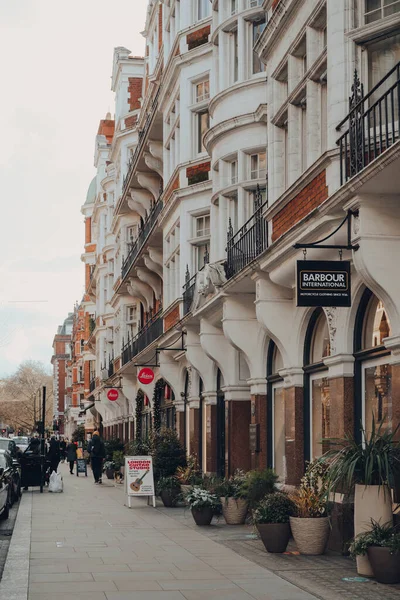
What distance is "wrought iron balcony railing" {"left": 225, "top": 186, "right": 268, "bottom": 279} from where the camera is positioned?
17.4 m

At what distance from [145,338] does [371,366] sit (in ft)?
75.7

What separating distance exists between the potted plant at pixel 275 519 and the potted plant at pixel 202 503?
3626 millimetres

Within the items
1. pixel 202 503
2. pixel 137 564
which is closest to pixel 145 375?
pixel 202 503

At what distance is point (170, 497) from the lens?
2152 centimetres

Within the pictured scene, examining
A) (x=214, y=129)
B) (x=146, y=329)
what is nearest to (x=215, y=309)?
(x=214, y=129)

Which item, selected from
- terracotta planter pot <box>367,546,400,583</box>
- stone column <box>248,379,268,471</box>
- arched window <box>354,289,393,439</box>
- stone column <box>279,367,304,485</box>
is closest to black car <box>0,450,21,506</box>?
stone column <box>248,379,268,471</box>

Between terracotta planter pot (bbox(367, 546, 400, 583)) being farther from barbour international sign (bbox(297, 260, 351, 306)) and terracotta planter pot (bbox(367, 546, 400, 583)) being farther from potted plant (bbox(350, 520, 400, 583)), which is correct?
barbour international sign (bbox(297, 260, 351, 306))

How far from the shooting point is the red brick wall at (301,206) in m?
13.2

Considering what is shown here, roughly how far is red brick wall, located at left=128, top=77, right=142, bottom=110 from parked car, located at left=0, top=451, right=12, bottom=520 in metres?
31.1

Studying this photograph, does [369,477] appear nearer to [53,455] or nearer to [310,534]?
[310,534]

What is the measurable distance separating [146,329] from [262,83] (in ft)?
55.4

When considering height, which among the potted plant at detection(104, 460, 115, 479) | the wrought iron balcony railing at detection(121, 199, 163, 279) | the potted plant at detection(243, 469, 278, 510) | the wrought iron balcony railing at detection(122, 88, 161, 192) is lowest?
the potted plant at detection(104, 460, 115, 479)

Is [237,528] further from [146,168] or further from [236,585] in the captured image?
[146,168]

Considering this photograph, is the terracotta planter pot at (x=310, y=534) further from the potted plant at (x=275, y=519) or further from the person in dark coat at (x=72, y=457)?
the person in dark coat at (x=72, y=457)
